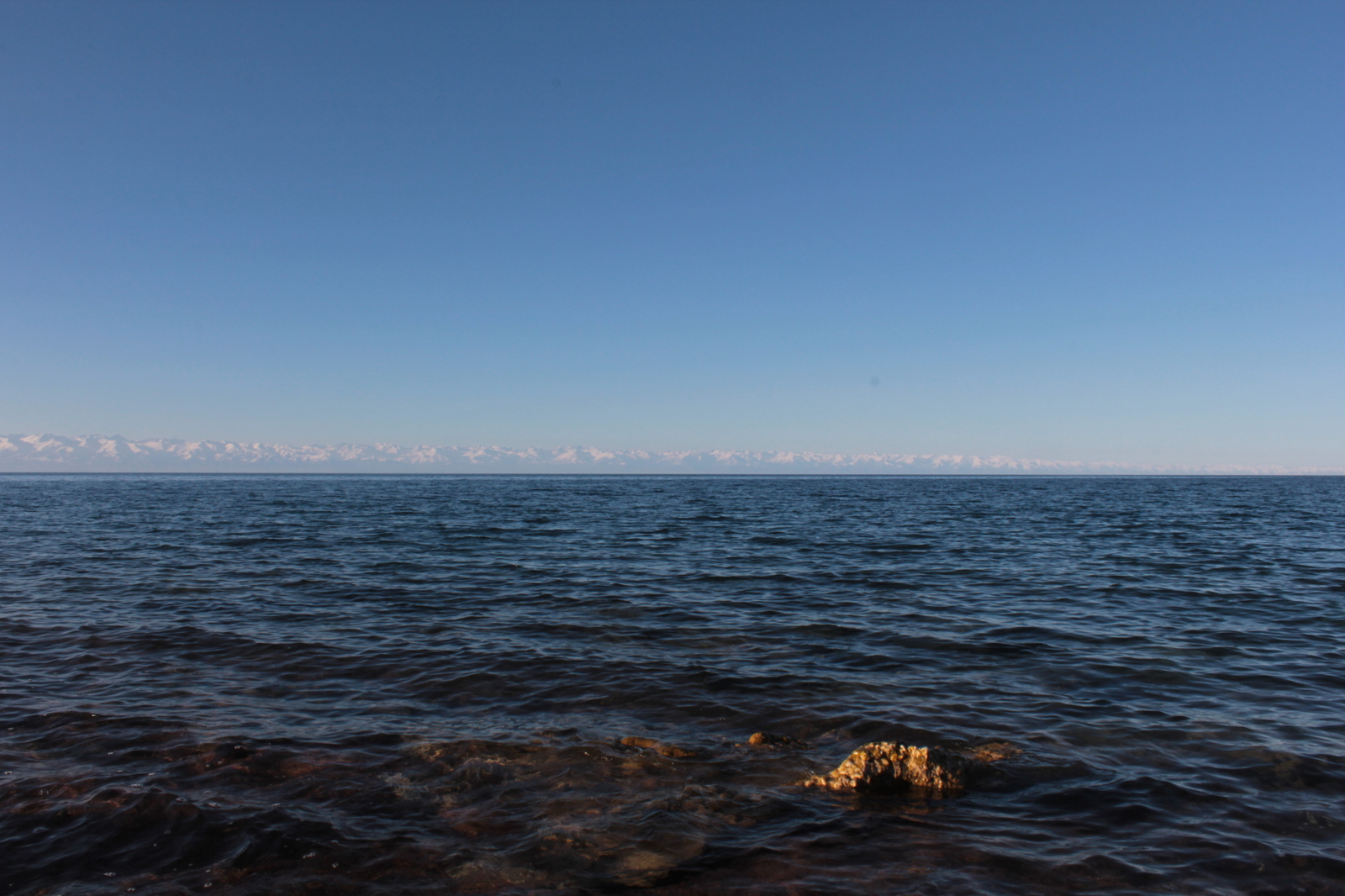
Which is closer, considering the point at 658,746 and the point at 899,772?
the point at 899,772

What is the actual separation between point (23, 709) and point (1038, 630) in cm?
1955

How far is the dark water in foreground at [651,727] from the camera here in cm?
685

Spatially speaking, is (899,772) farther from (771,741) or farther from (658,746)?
(658,746)

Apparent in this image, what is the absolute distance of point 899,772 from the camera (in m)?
8.55

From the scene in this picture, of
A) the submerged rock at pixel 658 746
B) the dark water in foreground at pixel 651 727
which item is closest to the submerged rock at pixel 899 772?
the dark water in foreground at pixel 651 727

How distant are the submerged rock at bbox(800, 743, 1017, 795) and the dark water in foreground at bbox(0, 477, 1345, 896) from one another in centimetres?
35

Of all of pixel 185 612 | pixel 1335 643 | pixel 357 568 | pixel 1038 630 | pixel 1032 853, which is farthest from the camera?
pixel 357 568

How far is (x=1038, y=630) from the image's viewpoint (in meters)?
16.6

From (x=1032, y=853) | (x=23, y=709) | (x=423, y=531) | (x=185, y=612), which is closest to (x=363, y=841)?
(x=1032, y=853)

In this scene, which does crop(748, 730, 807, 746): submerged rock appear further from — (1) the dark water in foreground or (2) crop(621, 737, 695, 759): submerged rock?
(2) crop(621, 737, 695, 759): submerged rock

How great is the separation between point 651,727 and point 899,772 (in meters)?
3.70

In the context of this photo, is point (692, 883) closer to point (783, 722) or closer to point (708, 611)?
point (783, 722)

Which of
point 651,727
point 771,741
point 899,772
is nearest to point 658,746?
point 651,727

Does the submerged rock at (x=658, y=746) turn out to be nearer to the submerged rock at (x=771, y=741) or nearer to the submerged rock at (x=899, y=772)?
the submerged rock at (x=771, y=741)
